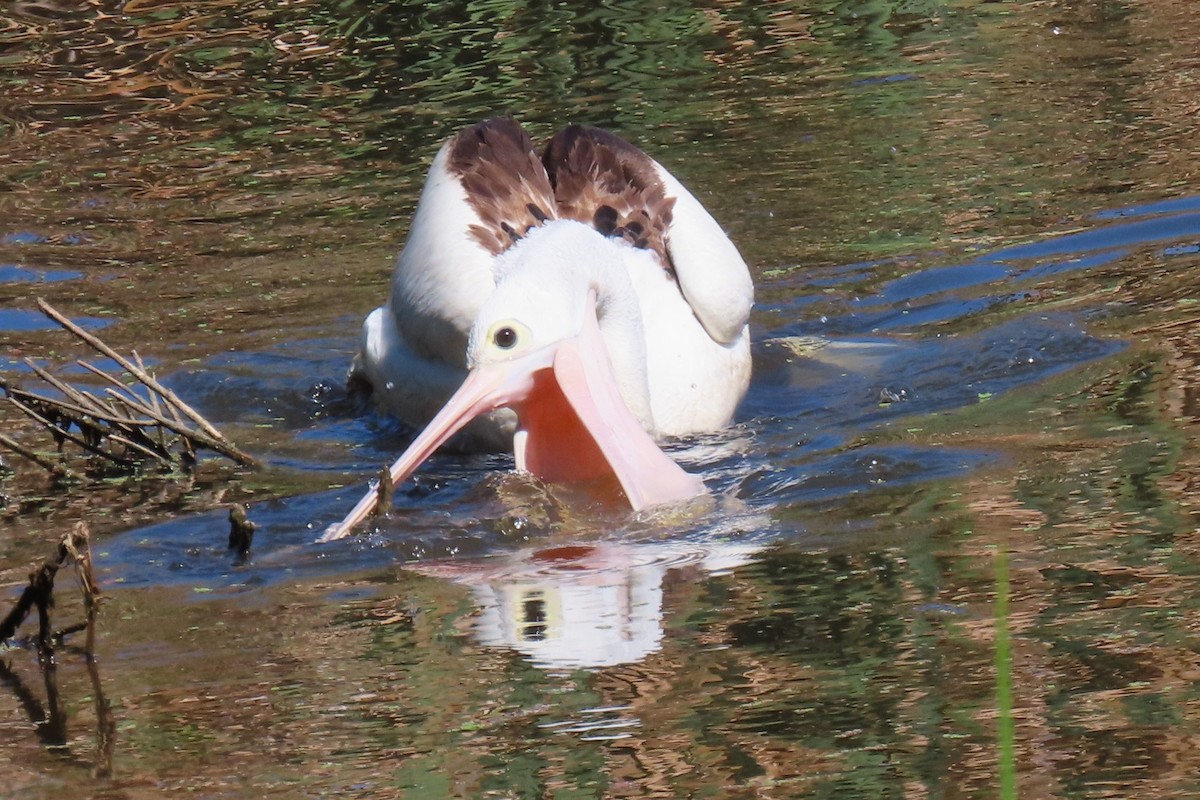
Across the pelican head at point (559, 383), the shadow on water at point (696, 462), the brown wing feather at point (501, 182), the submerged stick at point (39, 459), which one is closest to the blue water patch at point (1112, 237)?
the shadow on water at point (696, 462)

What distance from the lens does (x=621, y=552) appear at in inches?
171

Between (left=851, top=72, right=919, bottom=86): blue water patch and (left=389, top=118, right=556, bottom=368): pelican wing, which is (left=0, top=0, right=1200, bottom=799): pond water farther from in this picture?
(left=389, top=118, right=556, bottom=368): pelican wing

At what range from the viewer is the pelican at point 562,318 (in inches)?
191

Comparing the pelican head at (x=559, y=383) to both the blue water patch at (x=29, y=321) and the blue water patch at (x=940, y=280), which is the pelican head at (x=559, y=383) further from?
the blue water patch at (x=29, y=321)

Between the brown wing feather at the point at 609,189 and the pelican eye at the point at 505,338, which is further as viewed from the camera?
the brown wing feather at the point at 609,189

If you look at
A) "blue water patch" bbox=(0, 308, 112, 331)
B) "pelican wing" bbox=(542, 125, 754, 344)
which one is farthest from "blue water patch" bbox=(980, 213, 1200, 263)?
"blue water patch" bbox=(0, 308, 112, 331)

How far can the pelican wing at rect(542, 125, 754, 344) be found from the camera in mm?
5758

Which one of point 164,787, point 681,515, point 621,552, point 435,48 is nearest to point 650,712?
point 164,787

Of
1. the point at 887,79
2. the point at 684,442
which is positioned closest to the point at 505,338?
the point at 684,442

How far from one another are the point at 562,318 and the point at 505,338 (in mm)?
182

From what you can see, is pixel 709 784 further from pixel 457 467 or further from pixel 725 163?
pixel 725 163

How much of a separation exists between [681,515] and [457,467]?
1.00m

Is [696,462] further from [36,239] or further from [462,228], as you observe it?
[36,239]

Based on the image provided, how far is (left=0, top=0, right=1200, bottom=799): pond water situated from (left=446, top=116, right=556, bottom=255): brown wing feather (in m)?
0.74
